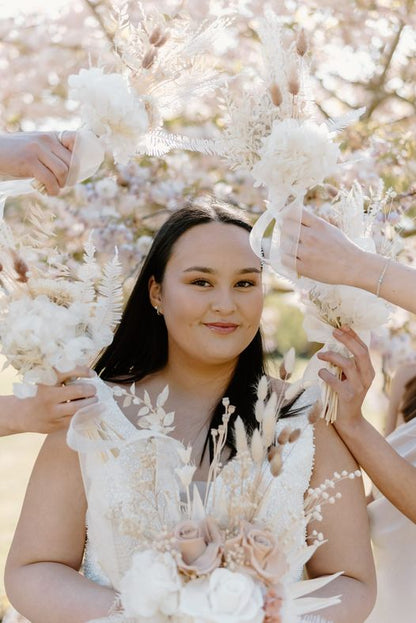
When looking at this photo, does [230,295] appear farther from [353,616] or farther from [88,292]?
[353,616]

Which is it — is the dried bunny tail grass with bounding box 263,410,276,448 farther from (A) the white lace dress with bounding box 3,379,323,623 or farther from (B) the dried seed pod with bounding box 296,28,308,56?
(B) the dried seed pod with bounding box 296,28,308,56

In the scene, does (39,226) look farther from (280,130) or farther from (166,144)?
(280,130)

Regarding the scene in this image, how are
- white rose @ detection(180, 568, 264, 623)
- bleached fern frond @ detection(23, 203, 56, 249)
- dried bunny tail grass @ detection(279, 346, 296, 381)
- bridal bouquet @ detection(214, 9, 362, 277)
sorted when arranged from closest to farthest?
white rose @ detection(180, 568, 264, 623)
dried bunny tail grass @ detection(279, 346, 296, 381)
bridal bouquet @ detection(214, 9, 362, 277)
bleached fern frond @ detection(23, 203, 56, 249)

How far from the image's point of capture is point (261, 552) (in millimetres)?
1873

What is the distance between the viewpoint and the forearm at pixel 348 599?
2.41m

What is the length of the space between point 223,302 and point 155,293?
368 millimetres

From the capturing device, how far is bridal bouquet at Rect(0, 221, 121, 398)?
2010 mm

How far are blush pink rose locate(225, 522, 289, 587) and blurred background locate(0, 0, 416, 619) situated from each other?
1.38 metres

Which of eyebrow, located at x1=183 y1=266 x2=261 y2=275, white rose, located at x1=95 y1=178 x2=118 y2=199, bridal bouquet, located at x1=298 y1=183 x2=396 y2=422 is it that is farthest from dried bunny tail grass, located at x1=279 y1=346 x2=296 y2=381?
white rose, located at x1=95 y1=178 x2=118 y2=199

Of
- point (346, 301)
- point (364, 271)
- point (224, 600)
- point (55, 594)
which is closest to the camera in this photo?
point (224, 600)

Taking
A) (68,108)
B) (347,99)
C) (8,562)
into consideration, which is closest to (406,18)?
(347,99)

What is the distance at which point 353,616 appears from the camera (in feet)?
8.07

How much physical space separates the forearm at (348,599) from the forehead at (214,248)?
92 cm

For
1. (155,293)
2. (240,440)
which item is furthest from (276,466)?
(155,293)
